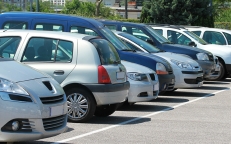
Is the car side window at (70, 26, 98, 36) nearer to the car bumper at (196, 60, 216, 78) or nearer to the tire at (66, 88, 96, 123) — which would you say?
the tire at (66, 88, 96, 123)

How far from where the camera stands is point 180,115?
496 inches

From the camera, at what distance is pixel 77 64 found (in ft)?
36.3

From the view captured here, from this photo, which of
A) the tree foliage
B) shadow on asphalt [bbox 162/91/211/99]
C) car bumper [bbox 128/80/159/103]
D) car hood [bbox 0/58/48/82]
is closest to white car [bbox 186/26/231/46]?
shadow on asphalt [bbox 162/91/211/99]

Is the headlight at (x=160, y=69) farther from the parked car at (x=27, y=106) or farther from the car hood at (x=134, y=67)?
the parked car at (x=27, y=106)

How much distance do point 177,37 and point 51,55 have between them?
412 inches

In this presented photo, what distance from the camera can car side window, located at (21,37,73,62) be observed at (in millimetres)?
11203

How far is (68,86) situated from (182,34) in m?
10.5

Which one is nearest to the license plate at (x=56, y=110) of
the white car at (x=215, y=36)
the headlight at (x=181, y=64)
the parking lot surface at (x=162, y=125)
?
the parking lot surface at (x=162, y=125)

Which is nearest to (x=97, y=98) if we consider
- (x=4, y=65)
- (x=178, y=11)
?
(x=4, y=65)

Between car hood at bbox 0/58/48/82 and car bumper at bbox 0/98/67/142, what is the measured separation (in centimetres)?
40

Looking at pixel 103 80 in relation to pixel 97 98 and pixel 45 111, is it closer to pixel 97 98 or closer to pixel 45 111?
pixel 97 98

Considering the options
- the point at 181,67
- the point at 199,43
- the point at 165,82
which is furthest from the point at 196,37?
the point at 165,82

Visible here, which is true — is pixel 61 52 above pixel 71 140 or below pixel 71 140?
above

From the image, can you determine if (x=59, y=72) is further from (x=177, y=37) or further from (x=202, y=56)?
(x=177, y=37)
